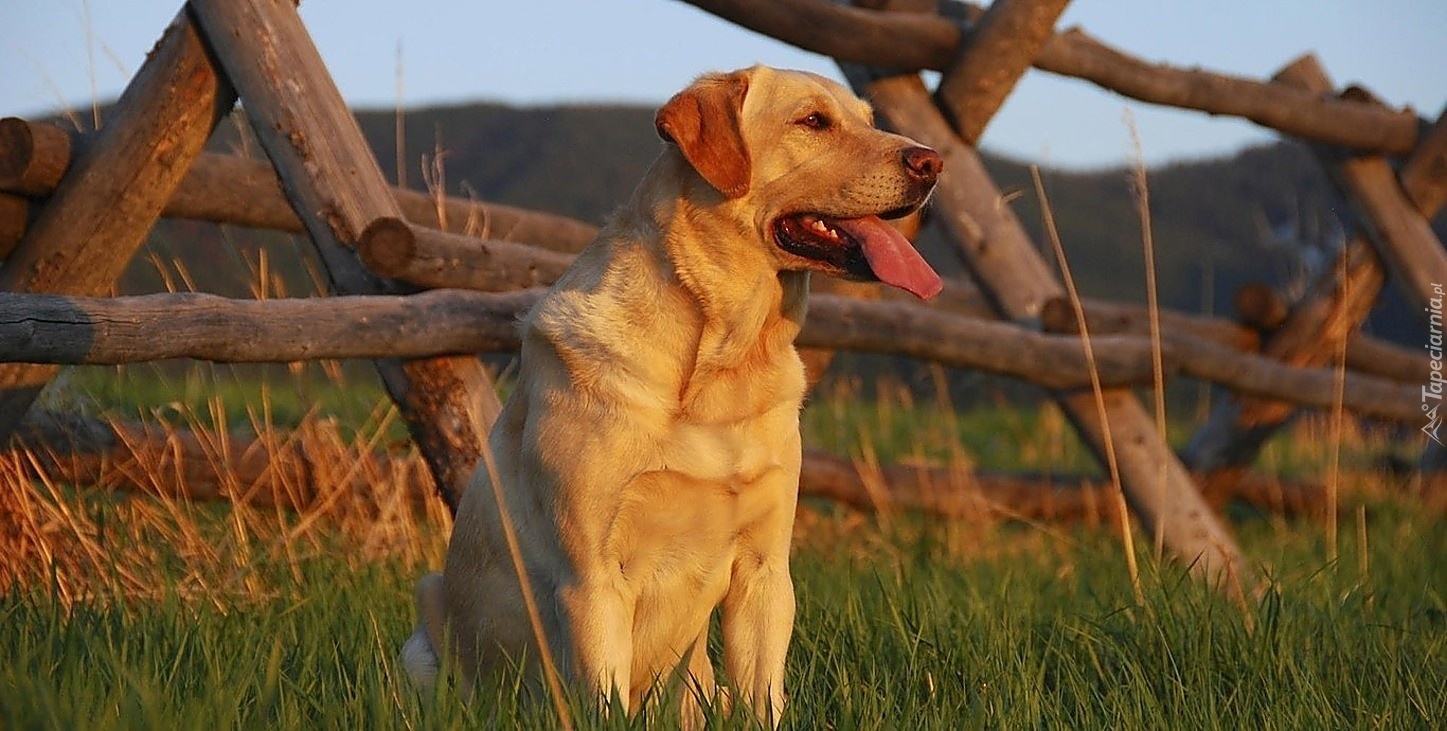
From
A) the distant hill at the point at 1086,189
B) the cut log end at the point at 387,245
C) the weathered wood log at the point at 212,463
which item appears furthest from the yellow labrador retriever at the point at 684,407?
the distant hill at the point at 1086,189

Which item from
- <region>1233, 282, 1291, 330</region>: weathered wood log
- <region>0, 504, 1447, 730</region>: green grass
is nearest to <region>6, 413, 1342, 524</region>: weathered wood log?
<region>0, 504, 1447, 730</region>: green grass

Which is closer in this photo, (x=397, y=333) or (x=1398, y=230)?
(x=397, y=333)

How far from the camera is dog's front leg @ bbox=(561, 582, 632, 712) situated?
2.95m

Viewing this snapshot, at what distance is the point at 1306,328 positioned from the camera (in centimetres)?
683

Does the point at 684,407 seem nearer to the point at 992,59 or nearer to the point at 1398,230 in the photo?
the point at 992,59

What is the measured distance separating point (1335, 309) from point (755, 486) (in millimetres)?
4583

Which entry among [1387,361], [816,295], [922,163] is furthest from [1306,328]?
[922,163]

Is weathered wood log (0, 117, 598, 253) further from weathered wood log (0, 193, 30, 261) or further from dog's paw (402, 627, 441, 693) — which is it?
dog's paw (402, 627, 441, 693)

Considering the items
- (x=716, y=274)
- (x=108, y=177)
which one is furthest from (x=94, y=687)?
(x=108, y=177)

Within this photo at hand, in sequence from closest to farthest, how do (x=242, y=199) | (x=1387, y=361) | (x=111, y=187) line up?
(x=111, y=187)
(x=242, y=199)
(x=1387, y=361)

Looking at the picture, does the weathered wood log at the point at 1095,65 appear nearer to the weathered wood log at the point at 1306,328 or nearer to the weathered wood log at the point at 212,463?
the weathered wood log at the point at 1306,328

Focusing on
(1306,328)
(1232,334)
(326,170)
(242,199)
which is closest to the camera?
(326,170)

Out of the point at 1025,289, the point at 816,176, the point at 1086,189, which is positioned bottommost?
the point at 1086,189

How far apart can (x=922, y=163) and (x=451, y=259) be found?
1680 mm
